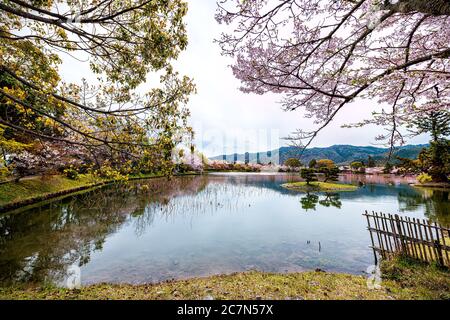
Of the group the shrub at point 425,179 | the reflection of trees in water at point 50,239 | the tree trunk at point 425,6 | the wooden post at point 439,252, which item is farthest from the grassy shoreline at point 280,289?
the shrub at point 425,179

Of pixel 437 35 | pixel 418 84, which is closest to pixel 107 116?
pixel 418 84

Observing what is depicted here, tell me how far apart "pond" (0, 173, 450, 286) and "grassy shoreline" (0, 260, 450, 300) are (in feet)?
3.42

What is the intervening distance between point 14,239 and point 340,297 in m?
12.1

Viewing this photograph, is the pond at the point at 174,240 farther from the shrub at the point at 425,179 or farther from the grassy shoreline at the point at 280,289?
the shrub at the point at 425,179

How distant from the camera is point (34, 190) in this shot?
16.7m

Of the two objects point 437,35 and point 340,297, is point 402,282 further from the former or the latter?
point 437,35

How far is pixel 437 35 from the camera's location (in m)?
4.67

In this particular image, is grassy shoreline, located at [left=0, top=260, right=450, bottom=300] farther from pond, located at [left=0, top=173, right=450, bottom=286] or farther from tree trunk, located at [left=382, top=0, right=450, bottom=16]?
tree trunk, located at [left=382, top=0, right=450, bottom=16]

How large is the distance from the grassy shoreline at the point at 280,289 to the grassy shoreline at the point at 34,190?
7.10 m

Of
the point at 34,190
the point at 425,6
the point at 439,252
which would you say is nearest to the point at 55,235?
the point at 34,190

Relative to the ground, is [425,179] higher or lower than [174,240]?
higher

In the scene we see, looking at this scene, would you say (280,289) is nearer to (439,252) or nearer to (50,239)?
(439,252)

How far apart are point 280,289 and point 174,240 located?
5.60 metres

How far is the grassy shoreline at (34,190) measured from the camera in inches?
534
